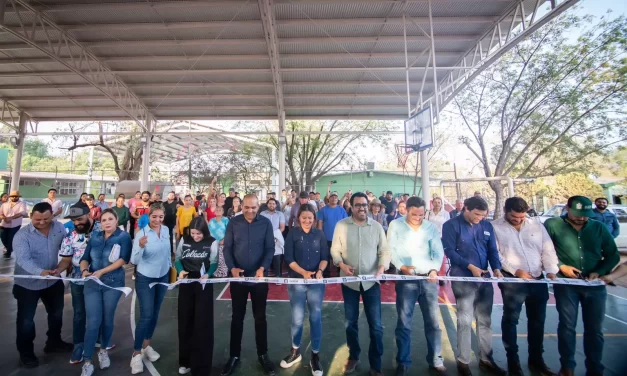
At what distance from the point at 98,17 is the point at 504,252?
39.1ft

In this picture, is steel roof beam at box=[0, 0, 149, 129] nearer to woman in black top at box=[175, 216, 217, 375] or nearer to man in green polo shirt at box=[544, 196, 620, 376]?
woman in black top at box=[175, 216, 217, 375]

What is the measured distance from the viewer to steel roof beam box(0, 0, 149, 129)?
8.32 meters

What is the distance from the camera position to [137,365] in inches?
117

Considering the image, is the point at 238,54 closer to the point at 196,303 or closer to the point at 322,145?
the point at 196,303

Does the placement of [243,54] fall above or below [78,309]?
above

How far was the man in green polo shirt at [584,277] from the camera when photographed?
2.73 meters

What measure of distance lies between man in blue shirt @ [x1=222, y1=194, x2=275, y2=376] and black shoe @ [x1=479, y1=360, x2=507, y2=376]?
2.24 metres

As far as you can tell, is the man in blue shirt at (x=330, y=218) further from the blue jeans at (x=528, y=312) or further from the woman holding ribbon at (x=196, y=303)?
the blue jeans at (x=528, y=312)

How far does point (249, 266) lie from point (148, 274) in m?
1.07

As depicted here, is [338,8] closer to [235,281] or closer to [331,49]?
[331,49]

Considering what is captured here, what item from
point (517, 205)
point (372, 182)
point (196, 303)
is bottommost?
point (196, 303)

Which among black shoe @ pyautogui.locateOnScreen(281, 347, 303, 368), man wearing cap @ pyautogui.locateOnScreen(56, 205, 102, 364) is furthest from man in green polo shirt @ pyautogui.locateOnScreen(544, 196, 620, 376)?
man wearing cap @ pyautogui.locateOnScreen(56, 205, 102, 364)

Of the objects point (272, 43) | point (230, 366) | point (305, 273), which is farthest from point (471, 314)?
point (272, 43)

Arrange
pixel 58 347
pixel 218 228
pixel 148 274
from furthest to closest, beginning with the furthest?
pixel 218 228
pixel 58 347
pixel 148 274
